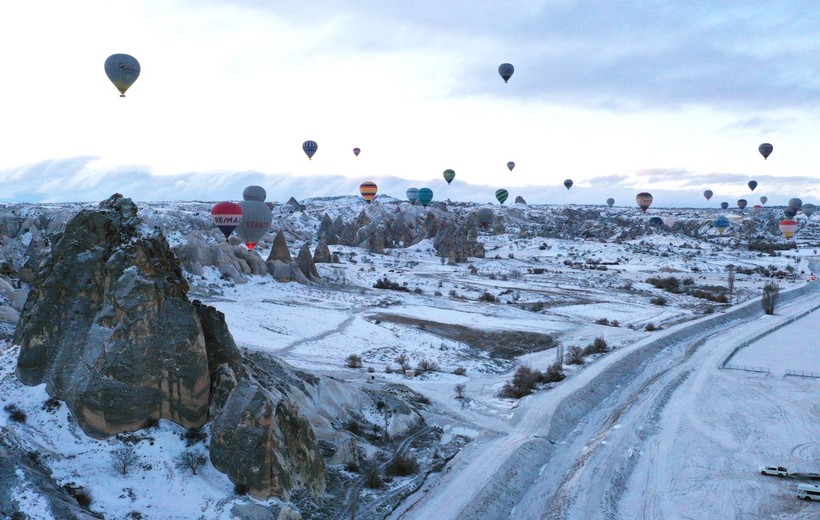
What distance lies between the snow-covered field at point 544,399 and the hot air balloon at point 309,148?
23.7 m

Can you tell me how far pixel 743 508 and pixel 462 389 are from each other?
36.2 ft

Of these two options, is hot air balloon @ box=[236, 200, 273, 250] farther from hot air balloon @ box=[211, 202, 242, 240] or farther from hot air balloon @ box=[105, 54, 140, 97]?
hot air balloon @ box=[105, 54, 140, 97]

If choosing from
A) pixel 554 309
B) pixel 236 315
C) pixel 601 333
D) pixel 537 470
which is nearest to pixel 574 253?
pixel 554 309

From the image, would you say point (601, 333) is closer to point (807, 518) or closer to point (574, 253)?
point (807, 518)

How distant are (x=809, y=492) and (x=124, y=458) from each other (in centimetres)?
1615

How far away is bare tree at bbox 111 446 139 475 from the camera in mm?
12836

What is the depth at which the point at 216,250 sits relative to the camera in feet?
150

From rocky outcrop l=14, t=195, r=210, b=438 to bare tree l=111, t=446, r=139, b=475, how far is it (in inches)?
21.1

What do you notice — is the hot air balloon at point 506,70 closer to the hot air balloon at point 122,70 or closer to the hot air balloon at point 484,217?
the hot air balloon at point 122,70

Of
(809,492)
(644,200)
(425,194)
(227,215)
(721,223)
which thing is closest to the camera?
(809,492)

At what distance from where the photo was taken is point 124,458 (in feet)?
42.7

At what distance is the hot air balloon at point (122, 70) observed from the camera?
3766 cm

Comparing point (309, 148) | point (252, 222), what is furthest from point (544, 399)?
point (309, 148)

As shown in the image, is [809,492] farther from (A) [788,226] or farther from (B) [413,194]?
(B) [413,194]
